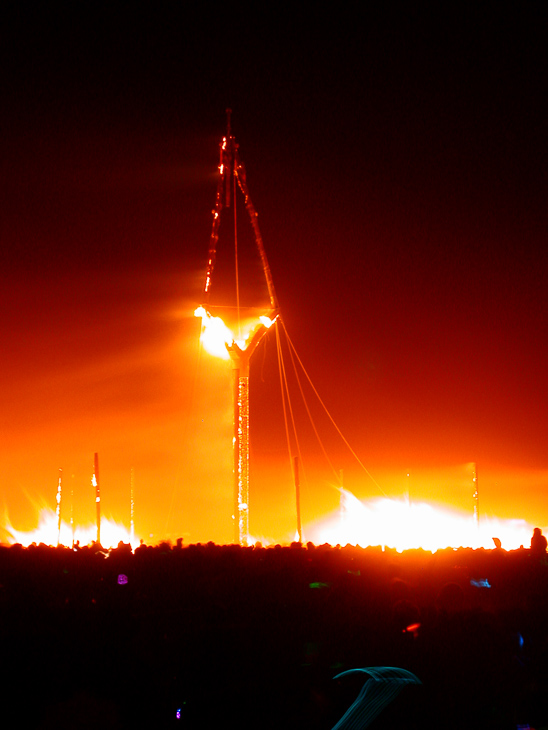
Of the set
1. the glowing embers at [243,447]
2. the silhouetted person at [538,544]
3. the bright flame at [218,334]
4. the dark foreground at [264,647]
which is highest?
the bright flame at [218,334]

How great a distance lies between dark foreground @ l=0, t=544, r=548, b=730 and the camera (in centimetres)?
663

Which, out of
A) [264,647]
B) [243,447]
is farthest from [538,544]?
[243,447]

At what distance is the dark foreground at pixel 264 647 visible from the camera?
6.63 m

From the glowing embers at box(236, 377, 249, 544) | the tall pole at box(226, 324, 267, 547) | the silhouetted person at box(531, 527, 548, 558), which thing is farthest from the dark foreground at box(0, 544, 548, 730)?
the glowing embers at box(236, 377, 249, 544)

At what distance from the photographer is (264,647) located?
793 cm

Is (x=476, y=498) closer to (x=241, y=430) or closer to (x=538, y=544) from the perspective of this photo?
(x=241, y=430)

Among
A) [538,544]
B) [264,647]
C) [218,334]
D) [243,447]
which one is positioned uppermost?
[218,334]

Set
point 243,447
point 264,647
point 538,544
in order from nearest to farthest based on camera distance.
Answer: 1. point 264,647
2. point 538,544
3. point 243,447

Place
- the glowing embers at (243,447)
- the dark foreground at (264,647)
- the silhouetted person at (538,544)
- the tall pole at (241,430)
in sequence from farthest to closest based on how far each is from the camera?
the glowing embers at (243,447), the tall pole at (241,430), the silhouetted person at (538,544), the dark foreground at (264,647)

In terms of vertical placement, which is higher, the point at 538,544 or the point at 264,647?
the point at 538,544

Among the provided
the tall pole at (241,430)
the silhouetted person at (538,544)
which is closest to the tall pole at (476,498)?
the tall pole at (241,430)

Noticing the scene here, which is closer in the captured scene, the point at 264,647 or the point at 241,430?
the point at 264,647

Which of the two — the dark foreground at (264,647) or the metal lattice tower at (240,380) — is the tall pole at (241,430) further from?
the dark foreground at (264,647)

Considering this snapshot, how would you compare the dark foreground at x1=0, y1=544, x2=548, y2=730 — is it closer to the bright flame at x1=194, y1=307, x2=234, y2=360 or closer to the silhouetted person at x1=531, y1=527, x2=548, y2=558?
the silhouetted person at x1=531, y1=527, x2=548, y2=558
